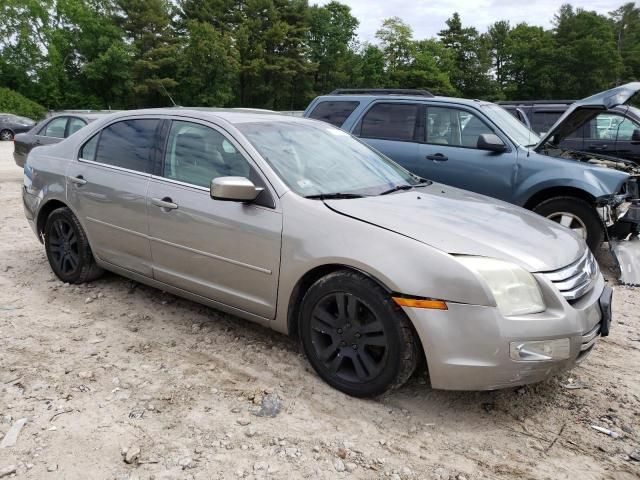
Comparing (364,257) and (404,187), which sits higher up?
(404,187)

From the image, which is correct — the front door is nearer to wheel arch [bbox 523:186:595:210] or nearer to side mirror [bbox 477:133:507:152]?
side mirror [bbox 477:133:507:152]

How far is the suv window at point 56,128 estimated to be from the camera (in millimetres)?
10305

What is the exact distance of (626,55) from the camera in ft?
245

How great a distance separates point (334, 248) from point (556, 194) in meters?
3.98

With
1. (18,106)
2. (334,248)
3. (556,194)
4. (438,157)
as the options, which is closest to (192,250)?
(334,248)

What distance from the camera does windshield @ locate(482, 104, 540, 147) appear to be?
6.46 m

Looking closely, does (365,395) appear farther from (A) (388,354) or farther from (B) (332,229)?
(B) (332,229)

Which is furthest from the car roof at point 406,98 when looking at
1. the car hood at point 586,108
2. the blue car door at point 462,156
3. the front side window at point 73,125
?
the front side window at point 73,125

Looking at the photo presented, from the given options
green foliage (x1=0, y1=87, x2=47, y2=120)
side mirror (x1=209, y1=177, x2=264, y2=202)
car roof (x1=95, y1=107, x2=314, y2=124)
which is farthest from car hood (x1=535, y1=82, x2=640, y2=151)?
green foliage (x1=0, y1=87, x2=47, y2=120)

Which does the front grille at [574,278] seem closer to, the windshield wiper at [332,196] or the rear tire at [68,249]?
the windshield wiper at [332,196]

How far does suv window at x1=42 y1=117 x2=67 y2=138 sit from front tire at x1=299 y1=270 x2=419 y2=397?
880 centimetres

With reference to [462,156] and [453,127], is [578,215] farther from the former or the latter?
[453,127]

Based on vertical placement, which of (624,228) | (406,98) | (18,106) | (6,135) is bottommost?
(6,135)

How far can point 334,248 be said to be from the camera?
10.0 ft
